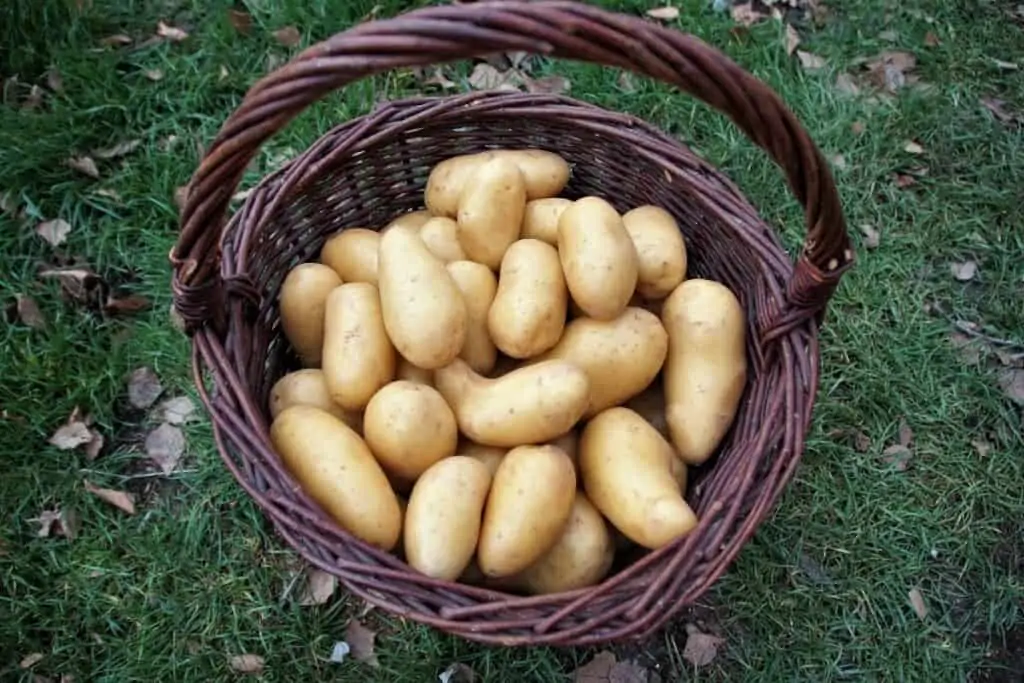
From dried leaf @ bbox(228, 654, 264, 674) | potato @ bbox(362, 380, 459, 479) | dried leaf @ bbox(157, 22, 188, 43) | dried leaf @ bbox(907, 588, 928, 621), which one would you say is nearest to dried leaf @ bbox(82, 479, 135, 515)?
dried leaf @ bbox(228, 654, 264, 674)

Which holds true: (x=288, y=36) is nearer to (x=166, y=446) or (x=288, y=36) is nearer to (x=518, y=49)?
(x=166, y=446)

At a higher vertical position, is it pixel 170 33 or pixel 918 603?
pixel 170 33

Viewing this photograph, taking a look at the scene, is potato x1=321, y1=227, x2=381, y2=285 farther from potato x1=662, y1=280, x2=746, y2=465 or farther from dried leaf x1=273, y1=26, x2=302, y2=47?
dried leaf x1=273, y1=26, x2=302, y2=47

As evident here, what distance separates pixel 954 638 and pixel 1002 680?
0.27 ft

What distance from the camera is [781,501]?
148cm

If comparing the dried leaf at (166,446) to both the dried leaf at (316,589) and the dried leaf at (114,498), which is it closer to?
the dried leaf at (114,498)

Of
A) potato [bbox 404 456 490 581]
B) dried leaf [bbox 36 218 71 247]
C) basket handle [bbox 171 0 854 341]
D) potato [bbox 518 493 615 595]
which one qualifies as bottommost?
potato [bbox 518 493 615 595]

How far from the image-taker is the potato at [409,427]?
1.04 meters

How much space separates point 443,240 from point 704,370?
1.22ft

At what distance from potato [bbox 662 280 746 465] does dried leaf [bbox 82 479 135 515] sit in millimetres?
815

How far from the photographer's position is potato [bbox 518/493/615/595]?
1.05 meters

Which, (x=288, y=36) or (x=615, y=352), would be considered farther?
(x=288, y=36)

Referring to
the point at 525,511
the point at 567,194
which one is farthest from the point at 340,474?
the point at 567,194

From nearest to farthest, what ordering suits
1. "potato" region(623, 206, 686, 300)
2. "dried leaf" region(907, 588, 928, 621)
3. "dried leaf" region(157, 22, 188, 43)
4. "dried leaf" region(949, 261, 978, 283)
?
"potato" region(623, 206, 686, 300) < "dried leaf" region(907, 588, 928, 621) < "dried leaf" region(949, 261, 978, 283) < "dried leaf" region(157, 22, 188, 43)
